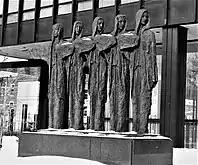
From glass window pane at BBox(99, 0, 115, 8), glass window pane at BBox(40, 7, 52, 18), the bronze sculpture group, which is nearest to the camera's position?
the bronze sculpture group

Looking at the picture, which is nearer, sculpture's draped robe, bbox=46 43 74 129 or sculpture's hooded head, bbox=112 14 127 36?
sculpture's hooded head, bbox=112 14 127 36

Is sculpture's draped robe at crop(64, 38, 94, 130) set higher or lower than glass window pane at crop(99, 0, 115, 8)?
lower

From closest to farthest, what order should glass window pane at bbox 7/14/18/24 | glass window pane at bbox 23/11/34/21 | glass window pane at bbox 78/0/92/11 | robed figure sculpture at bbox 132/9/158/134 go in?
robed figure sculpture at bbox 132/9/158/134 → glass window pane at bbox 78/0/92/11 → glass window pane at bbox 23/11/34/21 → glass window pane at bbox 7/14/18/24

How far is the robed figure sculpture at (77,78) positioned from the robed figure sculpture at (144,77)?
175 cm

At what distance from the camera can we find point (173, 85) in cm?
1977

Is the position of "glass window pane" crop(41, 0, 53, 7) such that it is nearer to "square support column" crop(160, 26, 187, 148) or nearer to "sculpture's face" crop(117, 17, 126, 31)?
"square support column" crop(160, 26, 187, 148)

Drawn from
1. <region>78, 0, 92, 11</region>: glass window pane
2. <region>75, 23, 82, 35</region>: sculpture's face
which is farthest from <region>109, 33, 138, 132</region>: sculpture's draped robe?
<region>78, 0, 92, 11</region>: glass window pane

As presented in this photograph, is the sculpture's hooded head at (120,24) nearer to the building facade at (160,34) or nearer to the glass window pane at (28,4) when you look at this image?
the building facade at (160,34)

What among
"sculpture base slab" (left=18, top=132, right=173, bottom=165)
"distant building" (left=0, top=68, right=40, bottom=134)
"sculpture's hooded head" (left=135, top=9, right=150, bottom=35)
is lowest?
"sculpture base slab" (left=18, top=132, right=173, bottom=165)

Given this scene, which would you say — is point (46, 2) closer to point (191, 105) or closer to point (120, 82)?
point (191, 105)

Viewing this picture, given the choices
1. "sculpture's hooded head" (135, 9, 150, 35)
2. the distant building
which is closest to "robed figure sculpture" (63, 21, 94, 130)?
"sculpture's hooded head" (135, 9, 150, 35)

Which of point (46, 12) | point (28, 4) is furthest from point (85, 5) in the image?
point (28, 4)

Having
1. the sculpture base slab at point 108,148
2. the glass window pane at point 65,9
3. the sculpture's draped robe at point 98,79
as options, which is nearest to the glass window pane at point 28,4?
the glass window pane at point 65,9

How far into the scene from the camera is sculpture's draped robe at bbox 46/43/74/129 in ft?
45.9
